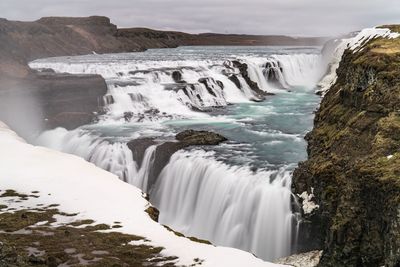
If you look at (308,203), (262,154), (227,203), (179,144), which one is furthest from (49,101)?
(308,203)

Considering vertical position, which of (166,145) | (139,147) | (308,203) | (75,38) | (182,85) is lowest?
(308,203)

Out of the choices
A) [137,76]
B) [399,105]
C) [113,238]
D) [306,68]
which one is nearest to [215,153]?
[399,105]

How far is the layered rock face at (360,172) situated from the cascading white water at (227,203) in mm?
1480

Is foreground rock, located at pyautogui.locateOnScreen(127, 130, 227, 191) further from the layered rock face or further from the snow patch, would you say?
the snow patch

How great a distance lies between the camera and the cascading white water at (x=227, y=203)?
21078 mm

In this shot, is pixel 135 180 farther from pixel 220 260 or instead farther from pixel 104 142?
pixel 220 260

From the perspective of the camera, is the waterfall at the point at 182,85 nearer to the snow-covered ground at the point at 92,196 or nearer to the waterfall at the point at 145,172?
the waterfall at the point at 145,172

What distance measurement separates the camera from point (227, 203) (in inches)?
912

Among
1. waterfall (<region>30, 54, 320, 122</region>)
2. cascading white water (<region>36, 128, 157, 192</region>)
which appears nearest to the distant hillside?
waterfall (<region>30, 54, 320, 122</region>)

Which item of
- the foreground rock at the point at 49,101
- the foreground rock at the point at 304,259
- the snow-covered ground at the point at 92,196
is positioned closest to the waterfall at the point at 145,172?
the snow-covered ground at the point at 92,196

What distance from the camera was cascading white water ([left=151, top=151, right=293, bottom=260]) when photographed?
69.2 feet

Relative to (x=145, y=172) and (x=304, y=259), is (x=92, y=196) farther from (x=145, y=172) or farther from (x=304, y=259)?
(x=145, y=172)

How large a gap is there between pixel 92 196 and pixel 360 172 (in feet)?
32.7

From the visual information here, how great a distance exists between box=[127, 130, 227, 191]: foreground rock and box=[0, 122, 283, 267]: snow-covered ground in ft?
18.9
